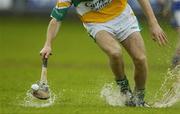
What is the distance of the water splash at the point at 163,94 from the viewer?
14141mm

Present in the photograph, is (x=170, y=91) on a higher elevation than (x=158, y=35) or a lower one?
lower

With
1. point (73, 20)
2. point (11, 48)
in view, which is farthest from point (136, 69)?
point (73, 20)

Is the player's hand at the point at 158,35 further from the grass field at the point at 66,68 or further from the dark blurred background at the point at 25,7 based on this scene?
the dark blurred background at the point at 25,7

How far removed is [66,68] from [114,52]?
34.1 feet

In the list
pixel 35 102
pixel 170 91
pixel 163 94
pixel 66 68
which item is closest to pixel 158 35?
pixel 170 91

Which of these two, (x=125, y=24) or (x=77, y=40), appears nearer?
(x=125, y=24)

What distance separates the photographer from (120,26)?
13672 mm

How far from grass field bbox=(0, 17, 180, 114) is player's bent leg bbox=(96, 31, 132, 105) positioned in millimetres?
469

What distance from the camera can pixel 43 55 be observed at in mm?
13336

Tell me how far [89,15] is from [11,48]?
1735cm

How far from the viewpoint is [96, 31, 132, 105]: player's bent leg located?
529 inches

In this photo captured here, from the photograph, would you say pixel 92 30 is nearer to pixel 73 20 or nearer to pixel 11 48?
pixel 11 48

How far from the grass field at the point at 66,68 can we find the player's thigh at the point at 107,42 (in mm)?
877

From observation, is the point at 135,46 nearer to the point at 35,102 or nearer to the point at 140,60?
the point at 140,60
